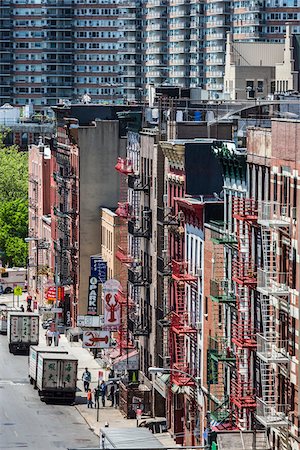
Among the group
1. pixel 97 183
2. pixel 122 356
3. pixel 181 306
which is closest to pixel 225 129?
pixel 181 306

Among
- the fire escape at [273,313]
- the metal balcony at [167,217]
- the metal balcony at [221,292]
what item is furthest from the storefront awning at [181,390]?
the fire escape at [273,313]

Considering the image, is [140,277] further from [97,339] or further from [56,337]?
[56,337]

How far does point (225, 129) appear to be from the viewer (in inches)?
4547

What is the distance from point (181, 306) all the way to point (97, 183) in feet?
153

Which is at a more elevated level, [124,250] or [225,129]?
[225,129]

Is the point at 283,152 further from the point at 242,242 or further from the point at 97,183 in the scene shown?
the point at 97,183

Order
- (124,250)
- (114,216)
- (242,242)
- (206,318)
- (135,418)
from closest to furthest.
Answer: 1. (242,242)
2. (206,318)
3. (135,418)
4. (124,250)
5. (114,216)

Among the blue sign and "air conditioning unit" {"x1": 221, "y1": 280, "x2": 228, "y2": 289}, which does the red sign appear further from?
"air conditioning unit" {"x1": 221, "y1": 280, "x2": 228, "y2": 289}

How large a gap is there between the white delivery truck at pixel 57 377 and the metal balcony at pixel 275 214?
45095 mm

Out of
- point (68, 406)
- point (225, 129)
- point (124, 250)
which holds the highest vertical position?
point (225, 129)

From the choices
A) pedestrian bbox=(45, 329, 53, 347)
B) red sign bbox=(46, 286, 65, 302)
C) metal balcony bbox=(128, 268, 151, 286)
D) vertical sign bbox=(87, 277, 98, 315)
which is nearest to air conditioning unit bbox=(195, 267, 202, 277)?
metal balcony bbox=(128, 268, 151, 286)

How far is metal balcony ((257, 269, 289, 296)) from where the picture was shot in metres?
81.4

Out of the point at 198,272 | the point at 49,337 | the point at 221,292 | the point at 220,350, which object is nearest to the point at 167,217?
the point at 198,272

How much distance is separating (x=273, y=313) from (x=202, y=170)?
24.8 m
